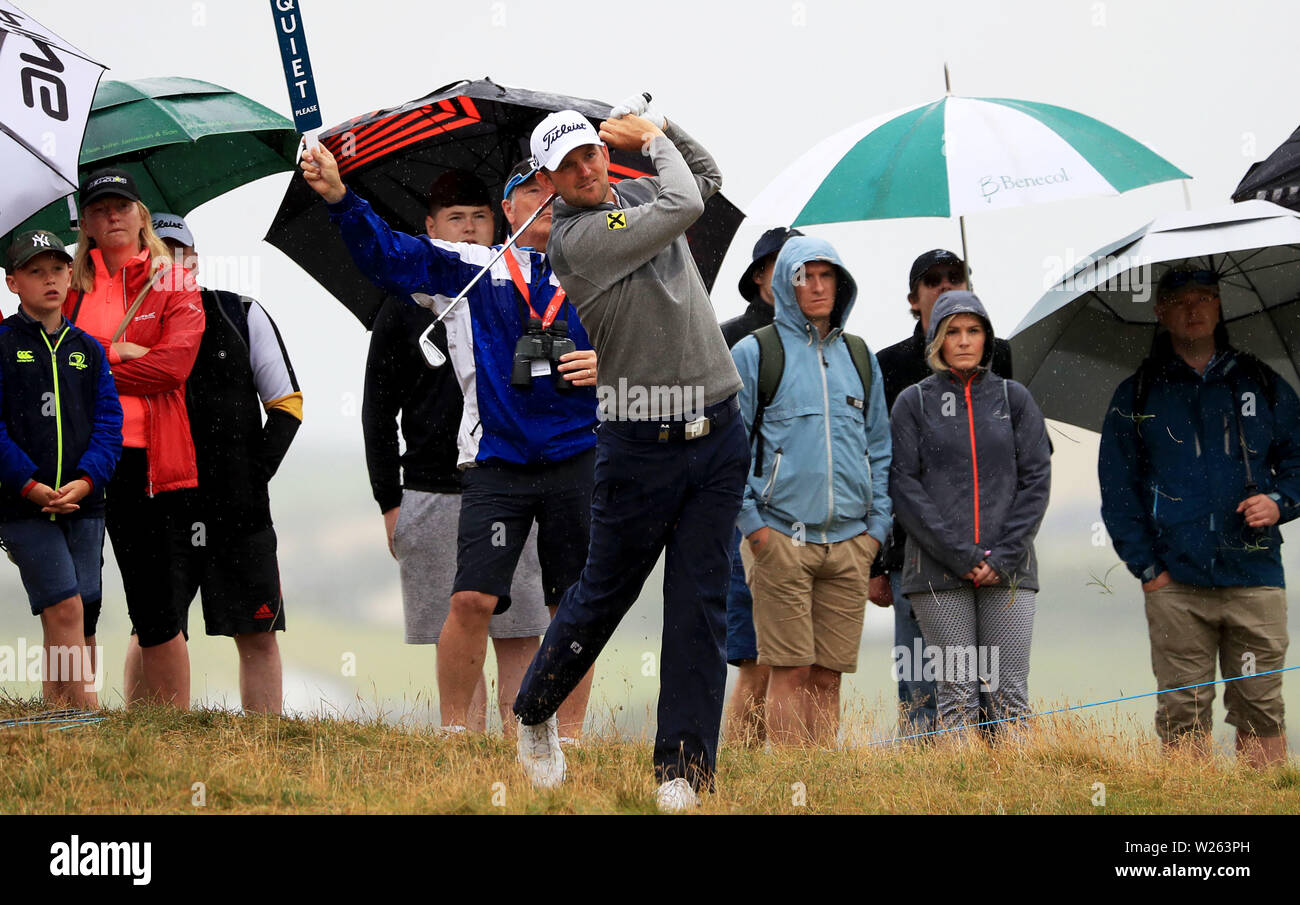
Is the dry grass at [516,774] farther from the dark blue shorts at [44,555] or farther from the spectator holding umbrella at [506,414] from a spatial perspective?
the spectator holding umbrella at [506,414]

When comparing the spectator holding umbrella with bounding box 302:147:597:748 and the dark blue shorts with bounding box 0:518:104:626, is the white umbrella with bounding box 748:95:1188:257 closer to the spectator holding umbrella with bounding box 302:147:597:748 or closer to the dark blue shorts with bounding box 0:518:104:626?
the spectator holding umbrella with bounding box 302:147:597:748

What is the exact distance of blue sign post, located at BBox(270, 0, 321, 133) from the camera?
5688 mm

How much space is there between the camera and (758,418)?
25.5 feet

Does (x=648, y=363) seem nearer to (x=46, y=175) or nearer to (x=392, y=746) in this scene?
(x=392, y=746)

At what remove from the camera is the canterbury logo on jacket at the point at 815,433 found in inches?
299

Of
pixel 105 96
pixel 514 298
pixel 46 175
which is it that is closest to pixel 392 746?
pixel 514 298

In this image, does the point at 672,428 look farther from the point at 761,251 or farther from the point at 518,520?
the point at 761,251

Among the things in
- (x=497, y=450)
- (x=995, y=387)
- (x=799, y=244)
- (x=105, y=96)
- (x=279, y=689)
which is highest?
(x=105, y=96)

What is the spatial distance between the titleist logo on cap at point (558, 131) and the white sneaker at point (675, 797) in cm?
239

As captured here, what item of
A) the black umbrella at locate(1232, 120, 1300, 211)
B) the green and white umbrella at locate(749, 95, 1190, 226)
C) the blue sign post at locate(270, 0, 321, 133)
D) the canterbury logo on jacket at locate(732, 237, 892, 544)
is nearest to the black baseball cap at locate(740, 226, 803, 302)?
the green and white umbrella at locate(749, 95, 1190, 226)

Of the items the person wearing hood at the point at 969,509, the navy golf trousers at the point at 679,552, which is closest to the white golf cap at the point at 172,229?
the navy golf trousers at the point at 679,552

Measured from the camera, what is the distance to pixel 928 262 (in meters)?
8.62

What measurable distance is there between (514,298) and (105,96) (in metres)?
3.26
